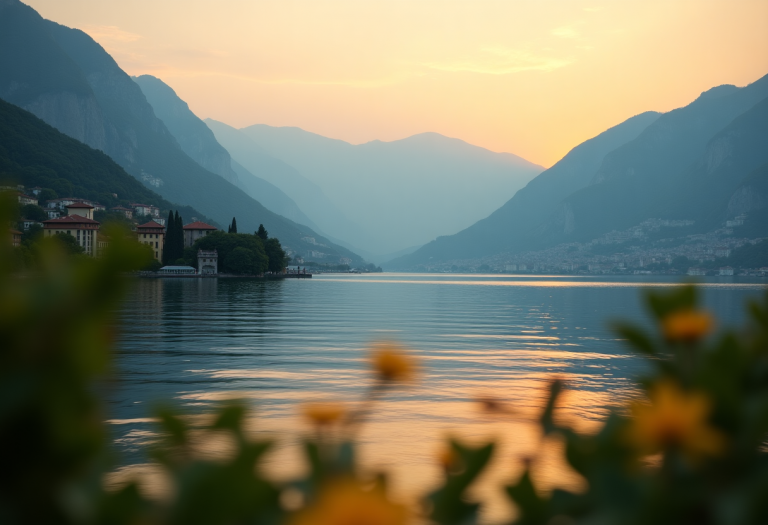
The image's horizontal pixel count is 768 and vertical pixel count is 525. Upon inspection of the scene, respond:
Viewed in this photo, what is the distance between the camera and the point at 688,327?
106 centimetres

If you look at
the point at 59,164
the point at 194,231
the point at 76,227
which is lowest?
the point at 76,227

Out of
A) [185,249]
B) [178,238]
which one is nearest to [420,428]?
[178,238]

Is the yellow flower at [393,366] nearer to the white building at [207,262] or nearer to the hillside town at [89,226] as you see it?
the hillside town at [89,226]

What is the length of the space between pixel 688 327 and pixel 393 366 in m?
0.51

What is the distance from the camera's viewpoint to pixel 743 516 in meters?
1.01

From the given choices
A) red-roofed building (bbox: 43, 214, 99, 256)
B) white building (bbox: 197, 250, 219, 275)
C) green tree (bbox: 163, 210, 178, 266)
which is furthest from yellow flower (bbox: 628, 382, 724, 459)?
green tree (bbox: 163, 210, 178, 266)

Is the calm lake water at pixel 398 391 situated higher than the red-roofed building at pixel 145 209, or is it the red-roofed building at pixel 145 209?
the red-roofed building at pixel 145 209

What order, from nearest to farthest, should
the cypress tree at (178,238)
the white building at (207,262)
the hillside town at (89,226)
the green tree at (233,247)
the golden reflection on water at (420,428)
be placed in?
the golden reflection on water at (420,428)
the hillside town at (89,226)
the green tree at (233,247)
the white building at (207,262)
the cypress tree at (178,238)

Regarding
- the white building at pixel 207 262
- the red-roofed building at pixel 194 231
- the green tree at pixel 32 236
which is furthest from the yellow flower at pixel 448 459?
the red-roofed building at pixel 194 231

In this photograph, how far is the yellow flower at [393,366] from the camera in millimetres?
1021

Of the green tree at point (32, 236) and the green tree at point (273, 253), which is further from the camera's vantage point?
the green tree at point (273, 253)

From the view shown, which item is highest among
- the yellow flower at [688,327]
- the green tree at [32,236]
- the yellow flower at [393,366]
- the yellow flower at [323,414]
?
the green tree at [32,236]

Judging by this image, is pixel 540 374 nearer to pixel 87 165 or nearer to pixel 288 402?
pixel 288 402

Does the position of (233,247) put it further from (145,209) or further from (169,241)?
(145,209)
